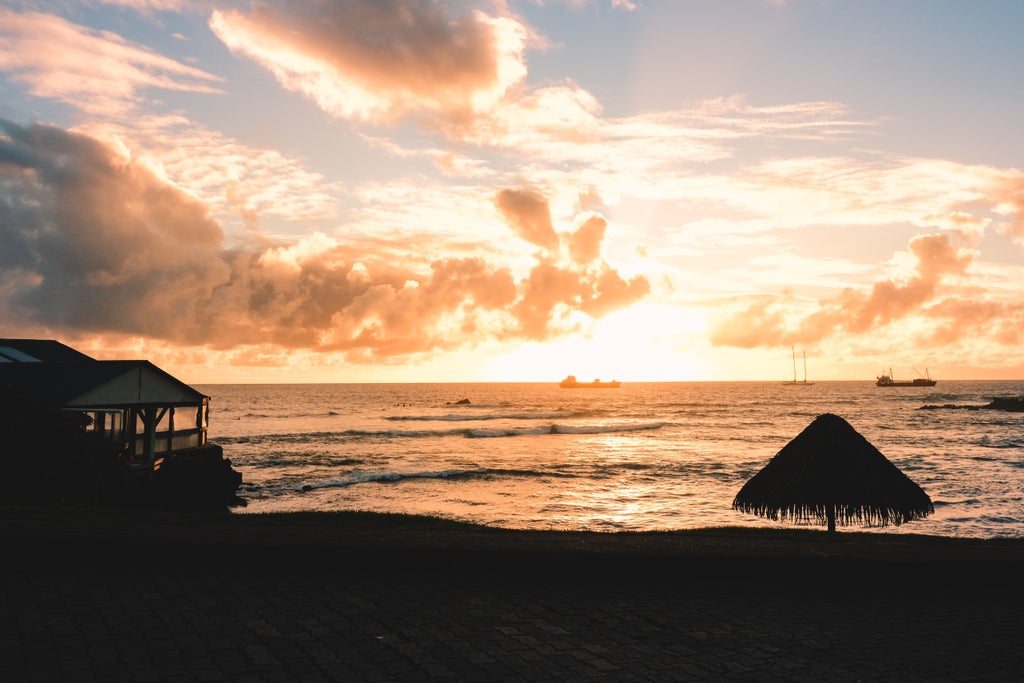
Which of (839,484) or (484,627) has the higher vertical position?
(839,484)

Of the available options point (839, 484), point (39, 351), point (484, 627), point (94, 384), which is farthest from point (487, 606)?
point (39, 351)

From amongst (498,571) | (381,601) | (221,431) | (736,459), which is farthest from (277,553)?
(221,431)

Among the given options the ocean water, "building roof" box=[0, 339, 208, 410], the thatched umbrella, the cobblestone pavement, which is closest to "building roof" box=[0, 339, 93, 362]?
"building roof" box=[0, 339, 208, 410]

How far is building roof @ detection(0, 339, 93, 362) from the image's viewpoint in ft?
111

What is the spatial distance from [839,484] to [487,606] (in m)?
8.98

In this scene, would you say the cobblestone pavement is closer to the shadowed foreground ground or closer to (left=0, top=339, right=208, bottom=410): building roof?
the shadowed foreground ground

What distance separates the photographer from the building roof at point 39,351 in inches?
1335

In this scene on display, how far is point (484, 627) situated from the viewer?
265 inches

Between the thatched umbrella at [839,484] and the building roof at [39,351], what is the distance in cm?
3386

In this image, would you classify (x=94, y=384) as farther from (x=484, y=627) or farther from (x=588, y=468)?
(x=588, y=468)

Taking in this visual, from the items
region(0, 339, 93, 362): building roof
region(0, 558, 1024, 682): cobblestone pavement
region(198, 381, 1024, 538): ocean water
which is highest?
region(0, 339, 93, 362): building roof

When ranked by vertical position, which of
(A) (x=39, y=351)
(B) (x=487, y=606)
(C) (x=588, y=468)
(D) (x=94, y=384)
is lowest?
(C) (x=588, y=468)

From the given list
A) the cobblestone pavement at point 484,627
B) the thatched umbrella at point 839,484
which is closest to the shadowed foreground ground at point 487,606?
the cobblestone pavement at point 484,627

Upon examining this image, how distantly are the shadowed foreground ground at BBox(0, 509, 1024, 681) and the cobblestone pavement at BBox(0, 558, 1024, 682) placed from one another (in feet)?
0.08
